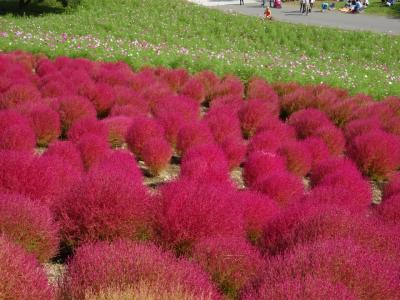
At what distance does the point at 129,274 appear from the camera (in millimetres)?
2143

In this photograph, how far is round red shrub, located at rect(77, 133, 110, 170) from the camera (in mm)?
4883

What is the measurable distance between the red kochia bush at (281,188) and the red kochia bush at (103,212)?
126 cm

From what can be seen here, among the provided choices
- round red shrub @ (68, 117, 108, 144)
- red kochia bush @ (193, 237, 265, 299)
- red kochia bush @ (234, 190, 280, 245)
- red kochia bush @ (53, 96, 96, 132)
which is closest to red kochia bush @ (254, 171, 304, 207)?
red kochia bush @ (234, 190, 280, 245)

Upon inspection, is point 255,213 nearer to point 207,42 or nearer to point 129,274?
point 129,274

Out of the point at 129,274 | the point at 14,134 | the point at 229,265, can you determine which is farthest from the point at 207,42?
the point at 129,274

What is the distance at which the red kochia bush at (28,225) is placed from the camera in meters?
2.94

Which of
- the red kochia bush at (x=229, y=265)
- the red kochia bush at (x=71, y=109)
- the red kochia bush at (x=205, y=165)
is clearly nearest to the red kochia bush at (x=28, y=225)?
the red kochia bush at (x=229, y=265)

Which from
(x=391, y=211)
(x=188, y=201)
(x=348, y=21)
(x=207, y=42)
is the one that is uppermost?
(x=188, y=201)

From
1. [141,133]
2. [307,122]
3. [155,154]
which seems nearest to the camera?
[155,154]

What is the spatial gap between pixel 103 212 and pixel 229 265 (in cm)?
92

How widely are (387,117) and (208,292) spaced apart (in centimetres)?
570

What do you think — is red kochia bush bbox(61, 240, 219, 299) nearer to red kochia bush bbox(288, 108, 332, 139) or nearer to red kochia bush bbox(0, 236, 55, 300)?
red kochia bush bbox(0, 236, 55, 300)

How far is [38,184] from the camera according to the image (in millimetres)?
3631

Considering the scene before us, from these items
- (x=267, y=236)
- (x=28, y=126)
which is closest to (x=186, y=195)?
(x=267, y=236)
